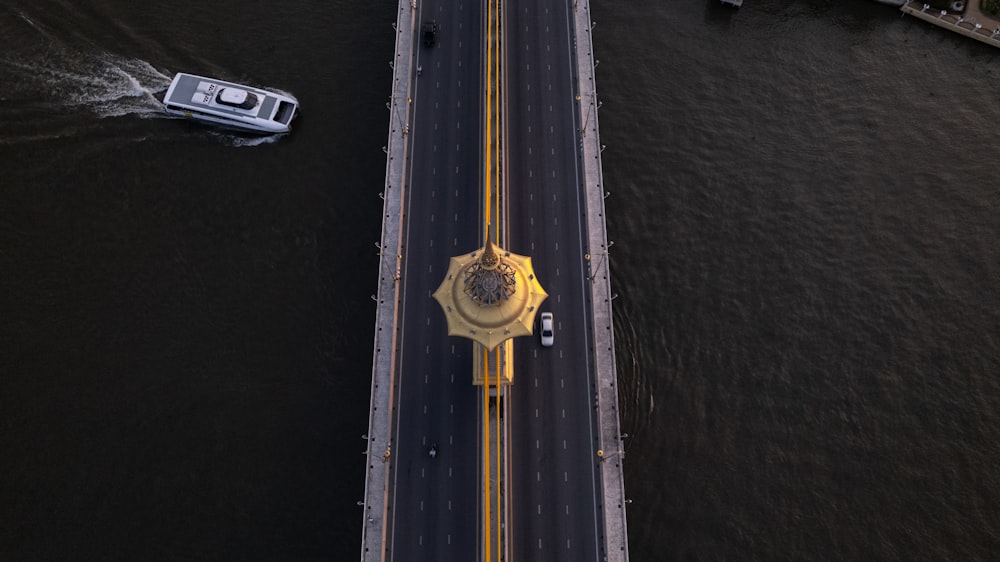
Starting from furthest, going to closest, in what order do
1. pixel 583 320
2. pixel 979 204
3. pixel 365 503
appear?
pixel 979 204 < pixel 583 320 < pixel 365 503

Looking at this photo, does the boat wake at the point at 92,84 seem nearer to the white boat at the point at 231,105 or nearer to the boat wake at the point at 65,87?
the boat wake at the point at 65,87

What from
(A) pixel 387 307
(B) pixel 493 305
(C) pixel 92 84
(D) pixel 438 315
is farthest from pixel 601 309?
(C) pixel 92 84

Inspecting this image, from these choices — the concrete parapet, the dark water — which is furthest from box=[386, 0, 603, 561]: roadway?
the dark water

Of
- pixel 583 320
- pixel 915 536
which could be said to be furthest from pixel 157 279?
pixel 915 536

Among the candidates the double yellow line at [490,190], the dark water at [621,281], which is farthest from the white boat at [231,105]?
the double yellow line at [490,190]

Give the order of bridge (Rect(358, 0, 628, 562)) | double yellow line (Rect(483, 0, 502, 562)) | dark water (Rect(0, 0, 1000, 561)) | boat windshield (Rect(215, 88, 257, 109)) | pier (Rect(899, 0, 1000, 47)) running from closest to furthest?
bridge (Rect(358, 0, 628, 562)), double yellow line (Rect(483, 0, 502, 562)), dark water (Rect(0, 0, 1000, 561)), boat windshield (Rect(215, 88, 257, 109)), pier (Rect(899, 0, 1000, 47))

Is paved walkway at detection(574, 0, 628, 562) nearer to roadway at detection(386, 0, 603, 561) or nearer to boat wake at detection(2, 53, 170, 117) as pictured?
roadway at detection(386, 0, 603, 561)

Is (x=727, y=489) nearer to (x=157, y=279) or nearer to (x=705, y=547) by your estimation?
(x=705, y=547)
